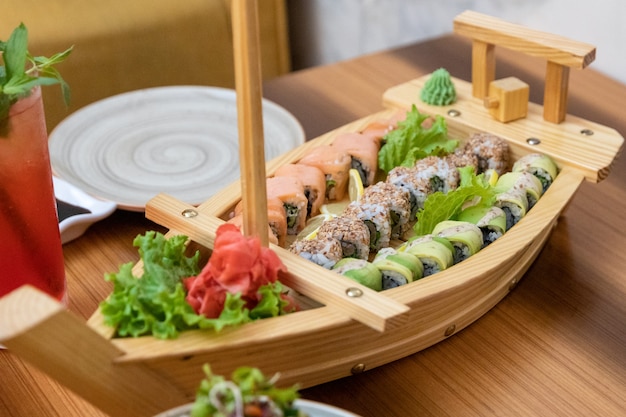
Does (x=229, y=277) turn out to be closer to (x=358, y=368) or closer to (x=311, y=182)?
(x=358, y=368)

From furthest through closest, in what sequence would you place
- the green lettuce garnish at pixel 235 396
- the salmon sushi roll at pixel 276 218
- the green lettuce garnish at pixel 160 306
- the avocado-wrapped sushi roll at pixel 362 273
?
the salmon sushi roll at pixel 276 218
the avocado-wrapped sushi roll at pixel 362 273
the green lettuce garnish at pixel 160 306
the green lettuce garnish at pixel 235 396

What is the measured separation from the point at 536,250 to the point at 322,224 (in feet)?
1.06

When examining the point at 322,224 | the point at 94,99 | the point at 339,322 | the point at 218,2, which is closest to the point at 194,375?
the point at 339,322

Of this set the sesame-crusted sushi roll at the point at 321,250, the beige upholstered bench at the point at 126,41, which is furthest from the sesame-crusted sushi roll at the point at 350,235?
the beige upholstered bench at the point at 126,41

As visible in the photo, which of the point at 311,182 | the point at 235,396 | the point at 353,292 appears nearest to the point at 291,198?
the point at 311,182

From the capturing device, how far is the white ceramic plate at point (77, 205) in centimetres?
121

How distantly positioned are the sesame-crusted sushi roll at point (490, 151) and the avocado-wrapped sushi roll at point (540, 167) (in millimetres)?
29

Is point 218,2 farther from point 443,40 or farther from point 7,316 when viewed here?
point 7,316

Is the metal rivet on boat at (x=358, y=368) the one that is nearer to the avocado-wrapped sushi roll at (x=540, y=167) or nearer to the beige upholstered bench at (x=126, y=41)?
the avocado-wrapped sushi roll at (x=540, y=167)

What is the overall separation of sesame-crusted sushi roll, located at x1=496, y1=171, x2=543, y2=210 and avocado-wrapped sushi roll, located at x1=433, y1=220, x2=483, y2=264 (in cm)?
13

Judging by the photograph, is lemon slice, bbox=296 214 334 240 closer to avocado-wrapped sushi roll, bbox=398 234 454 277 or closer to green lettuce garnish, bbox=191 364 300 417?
avocado-wrapped sushi roll, bbox=398 234 454 277

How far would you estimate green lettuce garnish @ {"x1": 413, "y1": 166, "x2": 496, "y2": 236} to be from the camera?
1121 millimetres

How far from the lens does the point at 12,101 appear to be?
0.90 meters

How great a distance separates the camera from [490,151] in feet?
4.11
